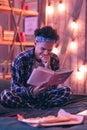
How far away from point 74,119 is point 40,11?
9.72ft

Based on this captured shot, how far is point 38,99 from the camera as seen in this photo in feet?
7.56

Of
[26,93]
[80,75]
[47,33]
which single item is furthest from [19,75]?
[80,75]

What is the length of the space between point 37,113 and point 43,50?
1.62ft

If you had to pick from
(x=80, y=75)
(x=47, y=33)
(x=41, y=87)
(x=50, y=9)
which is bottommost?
(x=80, y=75)

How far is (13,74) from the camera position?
7.55 ft

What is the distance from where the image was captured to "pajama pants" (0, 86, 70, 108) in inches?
87.9

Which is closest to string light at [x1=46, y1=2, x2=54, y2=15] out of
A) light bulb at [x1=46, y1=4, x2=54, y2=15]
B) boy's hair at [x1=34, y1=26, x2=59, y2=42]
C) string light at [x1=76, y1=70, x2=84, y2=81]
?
light bulb at [x1=46, y1=4, x2=54, y2=15]

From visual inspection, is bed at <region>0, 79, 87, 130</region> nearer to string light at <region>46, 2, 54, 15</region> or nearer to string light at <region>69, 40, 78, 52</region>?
string light at <region>69, 40, 78, 52</region>

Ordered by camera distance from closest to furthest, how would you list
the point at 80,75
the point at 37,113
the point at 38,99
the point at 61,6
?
the point at 37,113
the point at 38,99
the point at 80,75
the point at 61,6

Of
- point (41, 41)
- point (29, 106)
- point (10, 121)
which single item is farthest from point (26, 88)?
point (10, 121)

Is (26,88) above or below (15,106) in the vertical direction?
above

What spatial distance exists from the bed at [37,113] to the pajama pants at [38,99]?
5 cm

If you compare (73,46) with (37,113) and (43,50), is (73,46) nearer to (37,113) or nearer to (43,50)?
(43,50)

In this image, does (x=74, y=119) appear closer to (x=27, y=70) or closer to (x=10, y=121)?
(x=10, y=121)
